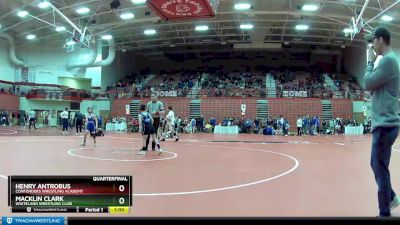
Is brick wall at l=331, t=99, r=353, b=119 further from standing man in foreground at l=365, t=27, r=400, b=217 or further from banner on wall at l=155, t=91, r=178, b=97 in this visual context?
standing man in foreground at l=365, t=27, r=400, b=217

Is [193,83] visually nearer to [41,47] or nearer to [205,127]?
[205,127]

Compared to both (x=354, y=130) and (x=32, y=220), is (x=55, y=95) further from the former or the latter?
(x=32, y=220)

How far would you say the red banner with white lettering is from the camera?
43.2 feet

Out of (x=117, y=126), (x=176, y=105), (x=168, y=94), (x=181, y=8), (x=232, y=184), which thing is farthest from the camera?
(x=168, y=94)

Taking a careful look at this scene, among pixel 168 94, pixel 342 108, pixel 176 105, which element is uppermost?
pixel 168 94

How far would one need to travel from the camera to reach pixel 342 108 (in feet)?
104

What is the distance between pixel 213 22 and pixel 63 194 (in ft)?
95.3

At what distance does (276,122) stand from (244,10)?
9905 mm

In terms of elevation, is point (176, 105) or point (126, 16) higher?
point (126, 16)

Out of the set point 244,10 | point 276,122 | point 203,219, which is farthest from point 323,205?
point 276,122

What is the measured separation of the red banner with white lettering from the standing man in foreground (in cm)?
1035

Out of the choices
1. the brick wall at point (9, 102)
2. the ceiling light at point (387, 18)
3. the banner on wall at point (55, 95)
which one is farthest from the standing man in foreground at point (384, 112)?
the brick wall at point (9, 102)

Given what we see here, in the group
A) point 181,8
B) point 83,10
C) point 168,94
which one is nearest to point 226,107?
point 168,94

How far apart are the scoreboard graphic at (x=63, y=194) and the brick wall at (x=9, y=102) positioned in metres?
36.1
